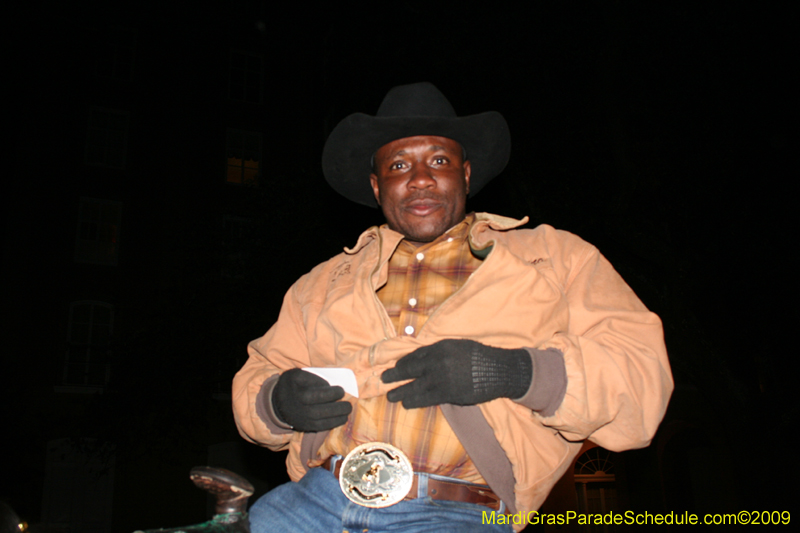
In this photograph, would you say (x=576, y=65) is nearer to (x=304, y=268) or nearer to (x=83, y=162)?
(x=304, y=268)

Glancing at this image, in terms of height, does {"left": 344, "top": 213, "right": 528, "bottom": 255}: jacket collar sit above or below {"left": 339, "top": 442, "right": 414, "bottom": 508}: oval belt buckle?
above

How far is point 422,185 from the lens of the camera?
10.0ft

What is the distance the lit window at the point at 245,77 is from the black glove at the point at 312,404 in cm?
2030

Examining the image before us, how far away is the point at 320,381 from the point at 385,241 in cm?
88

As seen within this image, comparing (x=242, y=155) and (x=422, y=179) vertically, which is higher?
(x=242, y=155)

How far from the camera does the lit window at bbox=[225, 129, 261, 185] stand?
65.9 feet

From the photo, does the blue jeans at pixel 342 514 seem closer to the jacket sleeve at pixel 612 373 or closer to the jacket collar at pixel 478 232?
the jacket sleeve at pixel 612 373

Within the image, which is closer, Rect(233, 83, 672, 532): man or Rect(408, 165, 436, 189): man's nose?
Rect(233, 83, 672, 532): man

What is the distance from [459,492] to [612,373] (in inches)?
29.5

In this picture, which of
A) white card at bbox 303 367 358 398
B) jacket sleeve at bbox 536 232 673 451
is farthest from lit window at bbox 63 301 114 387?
jacket sleeve at bbox 536 232 673 451

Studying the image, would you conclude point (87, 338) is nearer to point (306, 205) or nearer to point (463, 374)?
point (306, 205)

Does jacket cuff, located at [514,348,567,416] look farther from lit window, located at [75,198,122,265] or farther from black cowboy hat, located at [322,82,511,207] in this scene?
lit window, located at [75,198,122,265]

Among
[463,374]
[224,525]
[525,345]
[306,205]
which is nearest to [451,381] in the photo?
[463,374]

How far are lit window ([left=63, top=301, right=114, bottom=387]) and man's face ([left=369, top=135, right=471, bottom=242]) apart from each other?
15917mm
